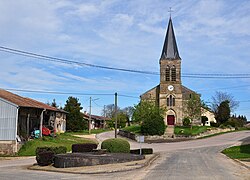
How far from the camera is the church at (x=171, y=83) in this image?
7219cm

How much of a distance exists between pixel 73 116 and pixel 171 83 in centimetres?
2116

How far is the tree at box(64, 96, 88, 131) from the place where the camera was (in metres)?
65.1

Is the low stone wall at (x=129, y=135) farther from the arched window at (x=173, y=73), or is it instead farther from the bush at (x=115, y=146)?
the bush at (x=115, y=146)

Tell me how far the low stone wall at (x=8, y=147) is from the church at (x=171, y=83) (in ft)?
135

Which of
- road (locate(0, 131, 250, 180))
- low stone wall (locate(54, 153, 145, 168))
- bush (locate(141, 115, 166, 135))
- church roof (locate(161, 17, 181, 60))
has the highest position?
church roof (locate(161, 17, 181, 60))

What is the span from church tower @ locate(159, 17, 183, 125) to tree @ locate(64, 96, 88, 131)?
1683 centimetres

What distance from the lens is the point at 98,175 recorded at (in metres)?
18.6

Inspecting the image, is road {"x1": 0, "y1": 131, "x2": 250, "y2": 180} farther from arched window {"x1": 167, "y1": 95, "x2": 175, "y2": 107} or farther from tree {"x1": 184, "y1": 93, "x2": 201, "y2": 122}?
arched window {"x1": 167, "y1": 95, "x2": 175, "y2": 107}

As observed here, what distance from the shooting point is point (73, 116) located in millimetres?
65312

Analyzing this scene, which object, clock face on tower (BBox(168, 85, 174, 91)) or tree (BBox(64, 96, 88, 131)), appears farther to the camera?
clock face on tower (BBox(168, 85, 174, 91))

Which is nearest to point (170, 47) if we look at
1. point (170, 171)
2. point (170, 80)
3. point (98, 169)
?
point (170, 80)

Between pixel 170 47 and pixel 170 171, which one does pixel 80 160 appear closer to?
pixel 170 171

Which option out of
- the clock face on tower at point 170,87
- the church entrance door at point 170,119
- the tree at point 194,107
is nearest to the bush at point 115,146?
the tree at point 194,107

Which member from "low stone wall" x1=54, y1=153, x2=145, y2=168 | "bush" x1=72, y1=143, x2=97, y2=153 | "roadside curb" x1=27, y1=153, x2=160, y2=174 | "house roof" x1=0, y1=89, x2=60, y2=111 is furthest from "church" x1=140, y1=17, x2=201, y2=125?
"roadside curb" x1=27, y1=153, x2=160, y2=174
